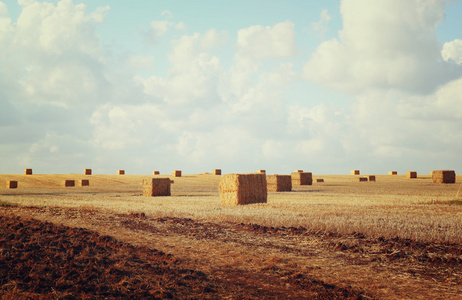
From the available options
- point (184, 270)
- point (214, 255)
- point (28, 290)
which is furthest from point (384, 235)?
point (28, 290)

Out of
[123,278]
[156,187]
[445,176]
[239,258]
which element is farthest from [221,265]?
[445,176]

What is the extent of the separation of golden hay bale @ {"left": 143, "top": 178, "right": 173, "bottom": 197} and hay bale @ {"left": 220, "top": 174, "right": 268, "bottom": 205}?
31.1 feet

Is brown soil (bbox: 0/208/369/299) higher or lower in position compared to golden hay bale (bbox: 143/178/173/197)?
lower

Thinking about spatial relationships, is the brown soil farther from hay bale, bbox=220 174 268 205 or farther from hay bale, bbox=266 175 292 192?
hay bale, bbox=266 175 292 192

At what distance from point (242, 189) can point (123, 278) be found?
16708mm

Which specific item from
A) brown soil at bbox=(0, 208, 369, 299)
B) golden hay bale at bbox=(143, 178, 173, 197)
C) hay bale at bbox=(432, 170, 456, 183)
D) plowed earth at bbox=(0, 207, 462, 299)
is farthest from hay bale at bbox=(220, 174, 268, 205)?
hay bale at bbox=(432, 170, 456, 183)

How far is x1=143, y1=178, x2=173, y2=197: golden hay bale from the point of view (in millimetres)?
32250

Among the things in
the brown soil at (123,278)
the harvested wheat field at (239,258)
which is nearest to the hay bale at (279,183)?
the harvested wheat field at (239,258)

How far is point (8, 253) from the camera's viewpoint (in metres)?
8.98

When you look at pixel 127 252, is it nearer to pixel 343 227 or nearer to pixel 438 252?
pixel 343 227

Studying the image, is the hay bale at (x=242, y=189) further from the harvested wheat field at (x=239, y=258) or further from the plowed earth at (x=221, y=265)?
the plowed earth at (x=221, y=265)

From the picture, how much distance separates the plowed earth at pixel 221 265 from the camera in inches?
279

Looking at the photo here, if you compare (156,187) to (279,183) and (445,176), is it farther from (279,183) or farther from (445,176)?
(445,176)

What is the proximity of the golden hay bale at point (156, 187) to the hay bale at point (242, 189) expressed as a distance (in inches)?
373
